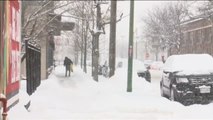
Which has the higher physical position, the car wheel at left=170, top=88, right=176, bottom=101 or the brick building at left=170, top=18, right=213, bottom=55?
the brick building at left=170, top=18, right=213, bottom=55

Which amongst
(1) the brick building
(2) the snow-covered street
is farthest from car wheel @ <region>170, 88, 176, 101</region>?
(1) the brick building

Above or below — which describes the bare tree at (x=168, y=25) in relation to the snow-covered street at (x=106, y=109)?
above

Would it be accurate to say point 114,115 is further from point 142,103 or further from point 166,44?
point 166,44

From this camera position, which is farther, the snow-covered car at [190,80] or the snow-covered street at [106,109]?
the snow-covered car at [190,80]

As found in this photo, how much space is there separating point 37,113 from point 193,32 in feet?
224

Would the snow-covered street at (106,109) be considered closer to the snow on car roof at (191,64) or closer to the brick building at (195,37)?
the snow on car roof at (191,64)

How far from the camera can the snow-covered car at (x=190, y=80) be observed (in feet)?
57.1

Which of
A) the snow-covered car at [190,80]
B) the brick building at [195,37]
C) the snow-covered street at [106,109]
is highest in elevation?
the brick building at [195,37]

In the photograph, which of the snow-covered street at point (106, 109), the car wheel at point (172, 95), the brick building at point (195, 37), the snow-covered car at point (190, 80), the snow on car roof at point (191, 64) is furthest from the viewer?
the brick building at point (195, 37)

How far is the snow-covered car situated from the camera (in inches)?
685

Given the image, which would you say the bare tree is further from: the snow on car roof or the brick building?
the snow on car roof

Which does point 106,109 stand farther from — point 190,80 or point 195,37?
point 195,37

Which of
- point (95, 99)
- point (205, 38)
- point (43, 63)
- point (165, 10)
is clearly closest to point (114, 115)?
point (95, 99)

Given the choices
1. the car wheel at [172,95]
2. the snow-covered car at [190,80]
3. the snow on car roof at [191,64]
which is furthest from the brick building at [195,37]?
the car wheel at [172,95]
